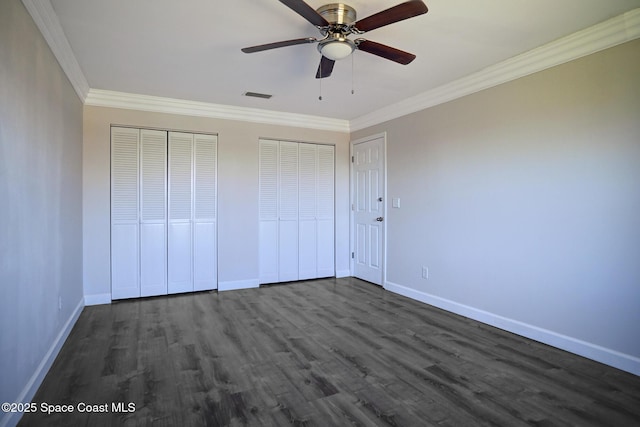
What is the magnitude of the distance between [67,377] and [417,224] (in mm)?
3687

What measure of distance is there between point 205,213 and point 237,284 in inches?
43.4

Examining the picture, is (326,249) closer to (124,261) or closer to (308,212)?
(308,212)

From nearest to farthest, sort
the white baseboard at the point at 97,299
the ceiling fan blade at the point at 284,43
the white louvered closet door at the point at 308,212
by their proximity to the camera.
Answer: the ceiling fan blade at the point at 284,43 → the white baseboard at the point at 97,299 → the white louvered closet door at the point at 308,212

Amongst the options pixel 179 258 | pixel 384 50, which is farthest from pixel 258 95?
pixel 179 258

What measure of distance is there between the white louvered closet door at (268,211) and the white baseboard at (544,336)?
2138mm

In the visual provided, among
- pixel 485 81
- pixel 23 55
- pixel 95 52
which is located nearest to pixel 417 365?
pixel 485 81

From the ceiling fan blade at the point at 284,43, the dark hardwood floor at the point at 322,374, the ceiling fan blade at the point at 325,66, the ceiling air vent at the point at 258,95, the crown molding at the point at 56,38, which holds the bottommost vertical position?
the dark hardwood floor at the point at 322,374

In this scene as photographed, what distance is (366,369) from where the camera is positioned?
256cm

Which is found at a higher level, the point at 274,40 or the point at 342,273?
the point at 274,40

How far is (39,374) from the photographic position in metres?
2.29

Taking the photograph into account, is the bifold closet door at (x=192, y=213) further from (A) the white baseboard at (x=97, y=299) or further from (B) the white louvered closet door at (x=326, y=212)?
(B) the white louvered closet door at (x=326, y=212)

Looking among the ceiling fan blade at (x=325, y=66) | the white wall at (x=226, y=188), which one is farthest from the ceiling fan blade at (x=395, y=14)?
the white wall at (x=226, y=188)

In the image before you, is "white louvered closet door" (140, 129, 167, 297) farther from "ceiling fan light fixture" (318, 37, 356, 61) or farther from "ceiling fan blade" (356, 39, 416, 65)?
"ceiling fan blade" (356, 39, 416, 65)

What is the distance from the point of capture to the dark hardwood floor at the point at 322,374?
2.00 metres
